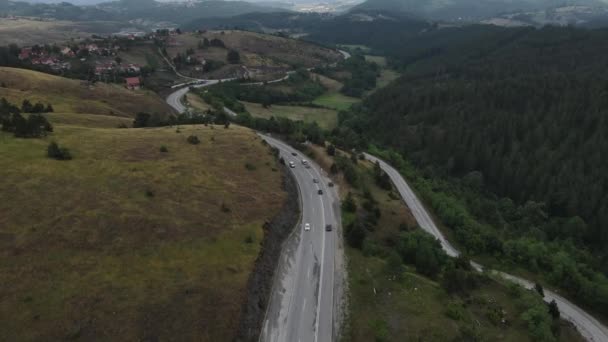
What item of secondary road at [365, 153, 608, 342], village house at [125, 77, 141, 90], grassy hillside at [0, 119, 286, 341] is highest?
village house at [125, 77, 141, 90]

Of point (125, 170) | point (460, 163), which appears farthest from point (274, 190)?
point (460, 163)

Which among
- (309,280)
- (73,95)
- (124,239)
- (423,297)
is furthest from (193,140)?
(73,95)

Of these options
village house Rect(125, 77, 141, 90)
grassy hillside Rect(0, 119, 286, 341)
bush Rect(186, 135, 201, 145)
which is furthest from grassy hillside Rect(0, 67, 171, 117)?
grassy hillside Rect(0, 119, 286, 341)

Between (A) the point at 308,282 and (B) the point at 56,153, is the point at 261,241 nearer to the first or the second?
(A) the point at 308,282

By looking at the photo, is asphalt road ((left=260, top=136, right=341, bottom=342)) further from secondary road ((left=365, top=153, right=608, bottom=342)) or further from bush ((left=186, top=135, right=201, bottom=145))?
bush ((left=186, top=135, right=201, bottom=145))

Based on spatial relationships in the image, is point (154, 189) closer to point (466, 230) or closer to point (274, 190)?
point (274, 190)
